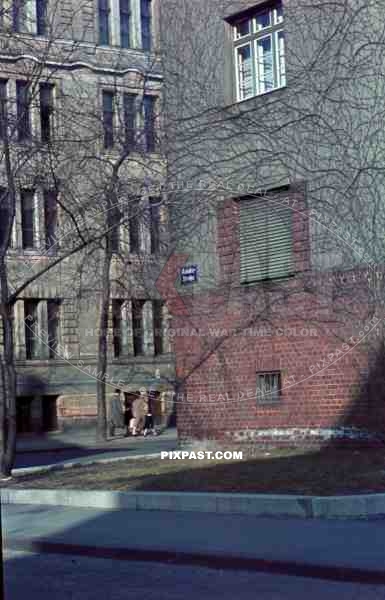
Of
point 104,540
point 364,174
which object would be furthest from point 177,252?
point 104,540

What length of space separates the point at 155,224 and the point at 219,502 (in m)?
7.83

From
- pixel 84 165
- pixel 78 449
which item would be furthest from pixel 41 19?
pixel 78 449

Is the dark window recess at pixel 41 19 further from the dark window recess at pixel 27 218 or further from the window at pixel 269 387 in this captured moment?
the window at pixel 269 387

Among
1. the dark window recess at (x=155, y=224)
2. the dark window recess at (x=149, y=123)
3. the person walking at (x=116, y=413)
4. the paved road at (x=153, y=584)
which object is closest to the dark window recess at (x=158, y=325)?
the dark window recess at (x=155, y=224)

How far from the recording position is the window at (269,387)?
68.0 ft

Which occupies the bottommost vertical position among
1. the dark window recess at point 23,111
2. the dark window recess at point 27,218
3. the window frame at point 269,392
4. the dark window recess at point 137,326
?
the window frame at point 269,392

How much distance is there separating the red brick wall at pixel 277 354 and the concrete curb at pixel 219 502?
203 inches

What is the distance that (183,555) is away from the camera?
1116 cm

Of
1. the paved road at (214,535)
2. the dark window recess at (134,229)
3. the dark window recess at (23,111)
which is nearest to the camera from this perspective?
the paved road at (214,535)

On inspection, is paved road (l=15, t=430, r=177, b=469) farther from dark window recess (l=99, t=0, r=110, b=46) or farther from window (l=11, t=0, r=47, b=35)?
dark window recess (l=99, t=0, r=110, b=46)

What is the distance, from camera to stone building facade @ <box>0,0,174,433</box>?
1898cm

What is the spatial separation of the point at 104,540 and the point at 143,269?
9.46 m

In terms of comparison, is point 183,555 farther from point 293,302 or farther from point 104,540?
point 293,302

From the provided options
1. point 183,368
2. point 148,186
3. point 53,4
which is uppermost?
point 53,4
